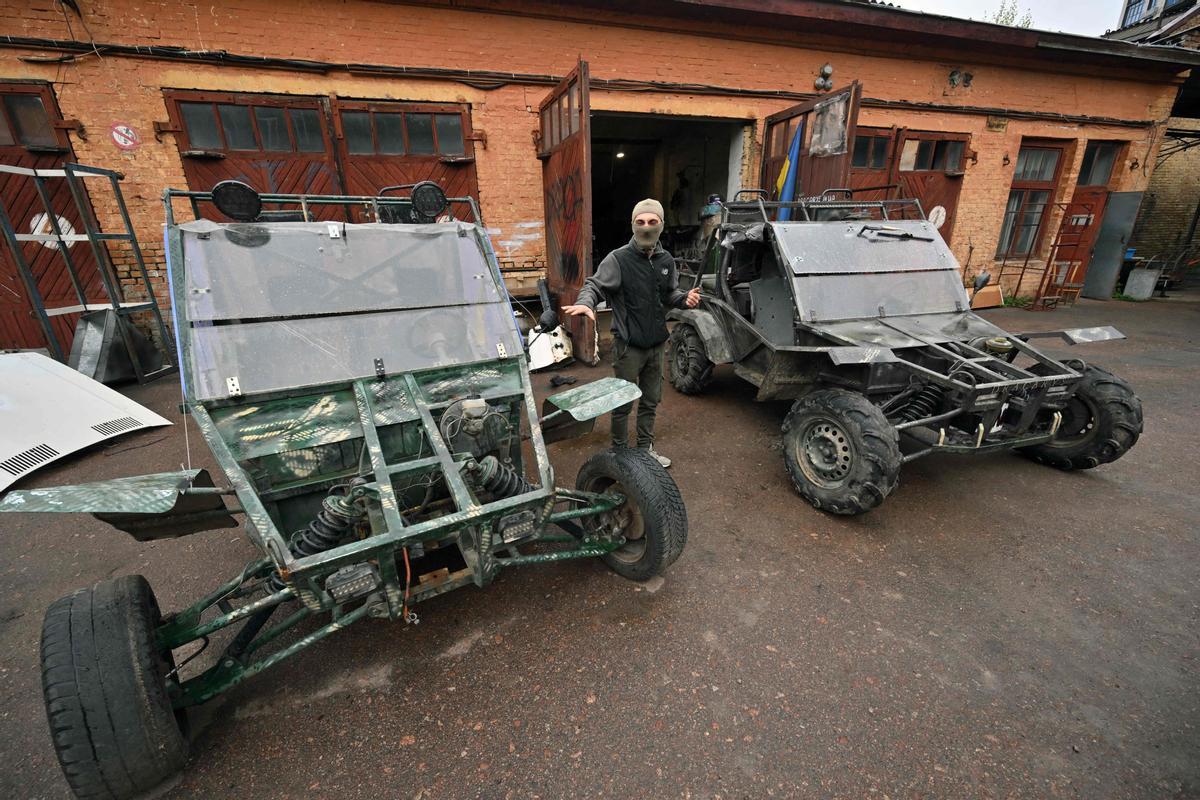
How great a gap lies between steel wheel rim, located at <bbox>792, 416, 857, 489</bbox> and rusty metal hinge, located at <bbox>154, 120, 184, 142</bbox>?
8.38m

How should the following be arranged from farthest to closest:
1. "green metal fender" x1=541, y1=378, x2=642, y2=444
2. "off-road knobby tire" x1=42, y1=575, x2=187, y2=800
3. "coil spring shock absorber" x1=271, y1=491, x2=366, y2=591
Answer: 1. "green metal fender" x1=541, y1=378, x2=642, y2=444
2. "coil spring shock absorber" x1=271, y1=491, x2=366, y2=591
3. "off-road knobby tire" x1=42, y1=575, x2=187, y2=800

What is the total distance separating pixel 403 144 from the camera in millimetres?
7121

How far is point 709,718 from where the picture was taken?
2.06m

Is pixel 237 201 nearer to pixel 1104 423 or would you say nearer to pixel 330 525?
pixel 330 525

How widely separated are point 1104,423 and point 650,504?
3.73 meters

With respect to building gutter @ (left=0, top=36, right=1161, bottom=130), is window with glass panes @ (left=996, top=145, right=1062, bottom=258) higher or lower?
lower

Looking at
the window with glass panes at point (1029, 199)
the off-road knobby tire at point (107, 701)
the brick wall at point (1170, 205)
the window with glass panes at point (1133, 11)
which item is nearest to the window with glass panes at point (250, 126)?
Result: the off-road knobby tire at point (107, 701)

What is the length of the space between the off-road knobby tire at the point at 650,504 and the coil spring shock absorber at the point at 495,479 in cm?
52

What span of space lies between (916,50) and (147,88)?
12258 mm

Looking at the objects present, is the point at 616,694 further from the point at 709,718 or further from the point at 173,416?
the point at 173,416

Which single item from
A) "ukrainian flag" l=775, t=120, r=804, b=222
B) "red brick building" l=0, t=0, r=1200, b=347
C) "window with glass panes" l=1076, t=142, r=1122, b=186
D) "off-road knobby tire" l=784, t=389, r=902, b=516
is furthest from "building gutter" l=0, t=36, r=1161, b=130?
"off-road knobby tire" l=784, t=389, r=902, b=516

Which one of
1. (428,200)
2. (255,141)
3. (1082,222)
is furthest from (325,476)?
(1082,222)

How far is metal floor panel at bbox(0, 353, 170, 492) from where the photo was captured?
13.1 feet

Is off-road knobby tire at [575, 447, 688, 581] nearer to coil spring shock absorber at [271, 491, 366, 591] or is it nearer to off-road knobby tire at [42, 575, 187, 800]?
coil spring shock absorber at [271, 491, 366, 591]
